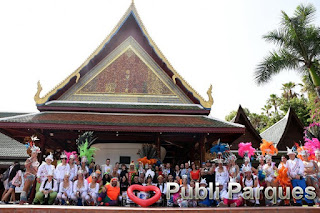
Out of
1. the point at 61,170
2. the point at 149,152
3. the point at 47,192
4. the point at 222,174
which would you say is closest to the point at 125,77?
the point at 149,152

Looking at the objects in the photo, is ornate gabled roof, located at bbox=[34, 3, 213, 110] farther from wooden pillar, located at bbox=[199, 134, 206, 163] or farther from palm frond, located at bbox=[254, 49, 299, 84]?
palm frond, located at bbox=[254, 49, 299, 84]

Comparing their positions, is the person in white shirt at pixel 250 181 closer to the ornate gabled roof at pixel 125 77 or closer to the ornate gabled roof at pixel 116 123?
the ornate gabled roof at pixel 116 123

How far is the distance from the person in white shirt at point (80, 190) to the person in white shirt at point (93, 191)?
4.0 inches

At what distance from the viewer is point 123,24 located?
14203 millimetres

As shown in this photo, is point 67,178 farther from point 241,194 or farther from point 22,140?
point 22,140

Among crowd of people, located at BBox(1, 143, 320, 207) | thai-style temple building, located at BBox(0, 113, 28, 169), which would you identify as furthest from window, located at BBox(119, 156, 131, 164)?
thai-style temple building, located at BBox(0, 113, 28, 169)

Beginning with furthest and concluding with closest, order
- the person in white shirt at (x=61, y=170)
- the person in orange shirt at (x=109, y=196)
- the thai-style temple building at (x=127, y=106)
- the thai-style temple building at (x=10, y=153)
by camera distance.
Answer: the thai-style temple building at (x=10, y=153), the thai-style temple building at (x=127, y=106), the person in white shirt at (x=61, y=170), the person in orange shirt at (x=109, y=196)

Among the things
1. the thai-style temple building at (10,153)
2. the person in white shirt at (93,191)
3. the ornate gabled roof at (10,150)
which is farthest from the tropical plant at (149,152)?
the ornate gabled roof at (10,150)

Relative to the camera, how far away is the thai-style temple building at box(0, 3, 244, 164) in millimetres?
10859

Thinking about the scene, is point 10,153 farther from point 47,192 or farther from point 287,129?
point 287,129

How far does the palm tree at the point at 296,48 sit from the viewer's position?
51.4 ft

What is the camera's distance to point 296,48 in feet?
52.2

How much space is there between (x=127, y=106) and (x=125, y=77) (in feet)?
5.38

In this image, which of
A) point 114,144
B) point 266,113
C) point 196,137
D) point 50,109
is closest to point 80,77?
point 50,109
